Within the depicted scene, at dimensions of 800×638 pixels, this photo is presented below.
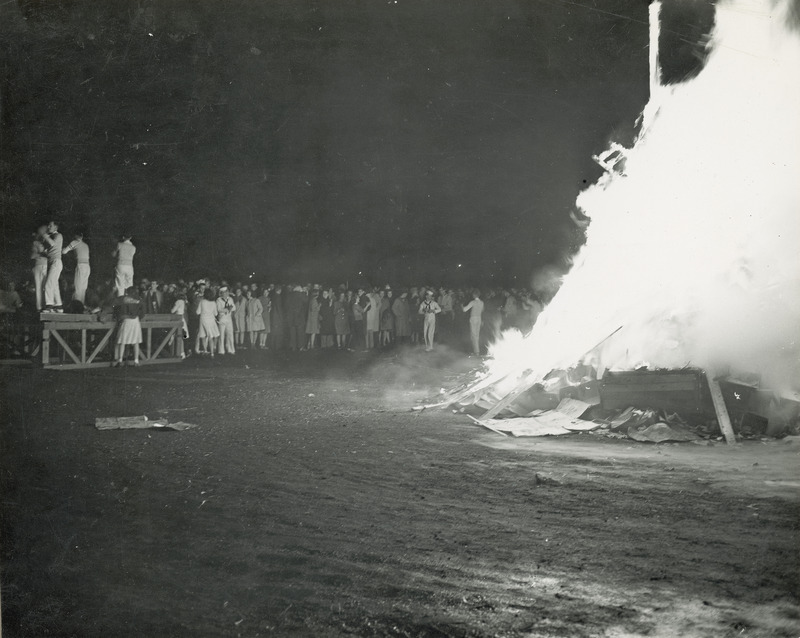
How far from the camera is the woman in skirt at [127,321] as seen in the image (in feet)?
43.2

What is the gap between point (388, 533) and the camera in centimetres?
424

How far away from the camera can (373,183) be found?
31.9m

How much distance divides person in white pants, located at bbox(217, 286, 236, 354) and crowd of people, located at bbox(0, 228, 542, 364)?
0.10ft

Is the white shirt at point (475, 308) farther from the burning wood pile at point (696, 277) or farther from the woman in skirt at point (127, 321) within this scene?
the woman in skirt at point (127, 321)

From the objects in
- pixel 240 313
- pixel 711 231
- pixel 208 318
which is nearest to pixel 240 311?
pixel 240 313

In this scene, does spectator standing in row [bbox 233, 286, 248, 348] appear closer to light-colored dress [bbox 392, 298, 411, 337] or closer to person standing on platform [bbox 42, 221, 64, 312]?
light-colored dress [bbox 392, 298, 411, 337]

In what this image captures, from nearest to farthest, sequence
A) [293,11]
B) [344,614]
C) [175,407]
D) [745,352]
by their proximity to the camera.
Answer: [344,614] < [293,11] < [745,352] < [175,407]

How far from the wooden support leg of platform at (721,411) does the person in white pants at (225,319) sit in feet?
44.0

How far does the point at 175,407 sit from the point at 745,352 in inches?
345

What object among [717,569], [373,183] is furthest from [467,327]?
[717,569]

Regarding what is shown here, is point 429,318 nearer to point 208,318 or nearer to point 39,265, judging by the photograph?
point 208,318

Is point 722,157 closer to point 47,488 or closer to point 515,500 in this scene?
point 515,500

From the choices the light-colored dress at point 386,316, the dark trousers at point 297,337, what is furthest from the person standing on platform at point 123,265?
the light-colored dress at point 386,316

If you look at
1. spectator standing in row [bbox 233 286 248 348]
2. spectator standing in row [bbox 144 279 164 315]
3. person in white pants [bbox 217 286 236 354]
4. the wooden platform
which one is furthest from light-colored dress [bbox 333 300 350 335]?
spectator standing in row [bbox 144 279 164 315]
